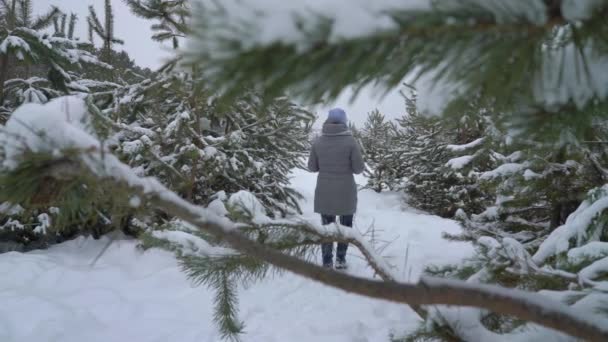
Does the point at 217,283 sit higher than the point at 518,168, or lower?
lower

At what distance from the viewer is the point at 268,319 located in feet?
10.2

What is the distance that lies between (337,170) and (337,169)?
0.01 metres

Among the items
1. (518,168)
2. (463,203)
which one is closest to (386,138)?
(463,203)

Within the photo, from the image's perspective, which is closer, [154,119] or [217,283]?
[217,283]

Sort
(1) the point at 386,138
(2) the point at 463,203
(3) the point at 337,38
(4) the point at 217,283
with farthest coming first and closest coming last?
(1) the point at 386,138 → (2) the point at 463,203 → (4) the point at 217,283 → (3) the point at 337,38

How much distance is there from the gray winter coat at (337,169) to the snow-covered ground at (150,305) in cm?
72

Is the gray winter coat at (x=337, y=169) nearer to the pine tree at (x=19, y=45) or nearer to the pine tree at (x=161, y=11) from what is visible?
the pine tree at (x=161, y=11)

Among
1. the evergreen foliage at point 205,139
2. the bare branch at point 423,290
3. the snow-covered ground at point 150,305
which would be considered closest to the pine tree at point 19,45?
the evergreen foliage at point 205,139

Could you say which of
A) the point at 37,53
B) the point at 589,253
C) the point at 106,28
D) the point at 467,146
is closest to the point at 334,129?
the point at 467,146

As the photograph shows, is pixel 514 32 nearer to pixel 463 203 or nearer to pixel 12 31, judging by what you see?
pixel 12 31

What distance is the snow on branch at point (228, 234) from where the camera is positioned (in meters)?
0.52

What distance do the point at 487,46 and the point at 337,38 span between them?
8.0 inches

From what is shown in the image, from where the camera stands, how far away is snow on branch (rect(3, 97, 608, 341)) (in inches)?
20.4

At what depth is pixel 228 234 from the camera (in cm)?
62
